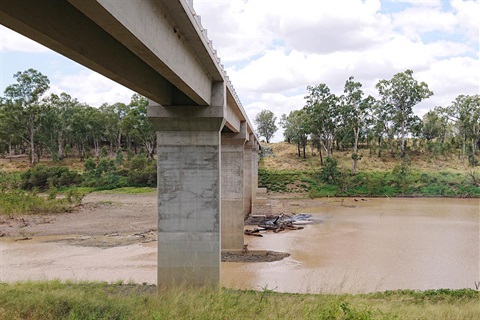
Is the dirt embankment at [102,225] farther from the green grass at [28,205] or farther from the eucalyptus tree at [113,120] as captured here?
the eucalyptus tree at [113,120]

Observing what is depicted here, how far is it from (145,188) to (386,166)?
40.6 metres

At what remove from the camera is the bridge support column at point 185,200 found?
13086 millimetres

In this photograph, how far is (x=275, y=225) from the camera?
30.3 metres

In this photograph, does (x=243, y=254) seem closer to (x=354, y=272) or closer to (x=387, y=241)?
(x=354, y=272)

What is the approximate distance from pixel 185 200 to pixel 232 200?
9446 millimetres

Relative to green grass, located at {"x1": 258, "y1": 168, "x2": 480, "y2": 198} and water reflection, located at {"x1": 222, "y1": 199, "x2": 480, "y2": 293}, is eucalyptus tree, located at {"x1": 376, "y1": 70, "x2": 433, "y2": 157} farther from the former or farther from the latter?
water reflection, located at {"x1": 222, "y1": 199, "x2": 480, "y2": 293}

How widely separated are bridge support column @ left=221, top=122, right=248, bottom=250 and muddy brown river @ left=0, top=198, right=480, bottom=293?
84.6 inches

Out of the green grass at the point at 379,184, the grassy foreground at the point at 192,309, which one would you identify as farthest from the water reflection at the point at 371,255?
the green grass at the point at 379,184

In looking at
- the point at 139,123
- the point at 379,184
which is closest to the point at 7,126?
the point at 139,123

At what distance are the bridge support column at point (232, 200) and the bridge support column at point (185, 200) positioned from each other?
861cm

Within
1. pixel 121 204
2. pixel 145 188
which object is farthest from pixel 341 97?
pixel 121 204

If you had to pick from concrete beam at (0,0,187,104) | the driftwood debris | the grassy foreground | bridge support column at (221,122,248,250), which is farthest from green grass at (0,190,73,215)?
concrete beam at (0,0,187,104)

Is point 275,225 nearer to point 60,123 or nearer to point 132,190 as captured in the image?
point 132,190

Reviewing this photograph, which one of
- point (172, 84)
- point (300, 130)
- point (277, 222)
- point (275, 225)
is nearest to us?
point (172, 84)
